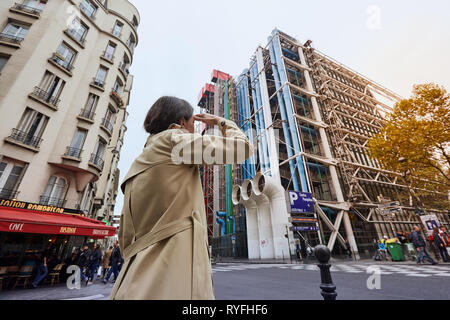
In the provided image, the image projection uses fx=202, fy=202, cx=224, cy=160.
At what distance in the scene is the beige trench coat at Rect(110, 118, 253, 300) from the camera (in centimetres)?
86

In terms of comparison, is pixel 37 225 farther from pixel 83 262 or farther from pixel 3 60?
pixel 3 60

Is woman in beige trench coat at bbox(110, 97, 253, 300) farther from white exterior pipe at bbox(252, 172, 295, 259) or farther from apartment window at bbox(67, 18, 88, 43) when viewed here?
apartment window at bbox(67, 18, 88, 43)

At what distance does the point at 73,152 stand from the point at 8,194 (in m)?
3.30

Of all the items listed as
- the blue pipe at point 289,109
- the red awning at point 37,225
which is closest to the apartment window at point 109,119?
the red awning at point 37,225

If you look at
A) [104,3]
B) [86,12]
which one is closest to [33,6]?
[86,12]

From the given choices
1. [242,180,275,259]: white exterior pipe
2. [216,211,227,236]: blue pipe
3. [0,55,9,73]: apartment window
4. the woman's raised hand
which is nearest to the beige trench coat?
the woman's raised hand

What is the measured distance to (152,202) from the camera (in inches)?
40.6

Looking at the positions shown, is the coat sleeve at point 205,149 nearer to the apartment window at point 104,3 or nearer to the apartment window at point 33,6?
the apartment window at point 33,6

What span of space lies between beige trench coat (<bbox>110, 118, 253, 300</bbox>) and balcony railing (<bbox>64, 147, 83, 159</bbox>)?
1274cm

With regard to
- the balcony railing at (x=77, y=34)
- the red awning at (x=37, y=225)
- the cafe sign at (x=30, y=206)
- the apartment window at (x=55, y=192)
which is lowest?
the red awning at (x=37, y=225)

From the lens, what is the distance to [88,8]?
14930 mm

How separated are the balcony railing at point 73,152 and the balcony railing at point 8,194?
9.06ft

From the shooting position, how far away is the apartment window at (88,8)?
14441 mm

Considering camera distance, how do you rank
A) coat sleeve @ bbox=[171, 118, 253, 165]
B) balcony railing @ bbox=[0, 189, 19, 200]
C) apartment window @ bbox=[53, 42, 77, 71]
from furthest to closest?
apartment window @ bbox=[53, 42, 77, 71]
balcony railing @ bbox=[0, 189, 19, 200]
coat sleeve @ bbox=[171, 118, 253, 165]
